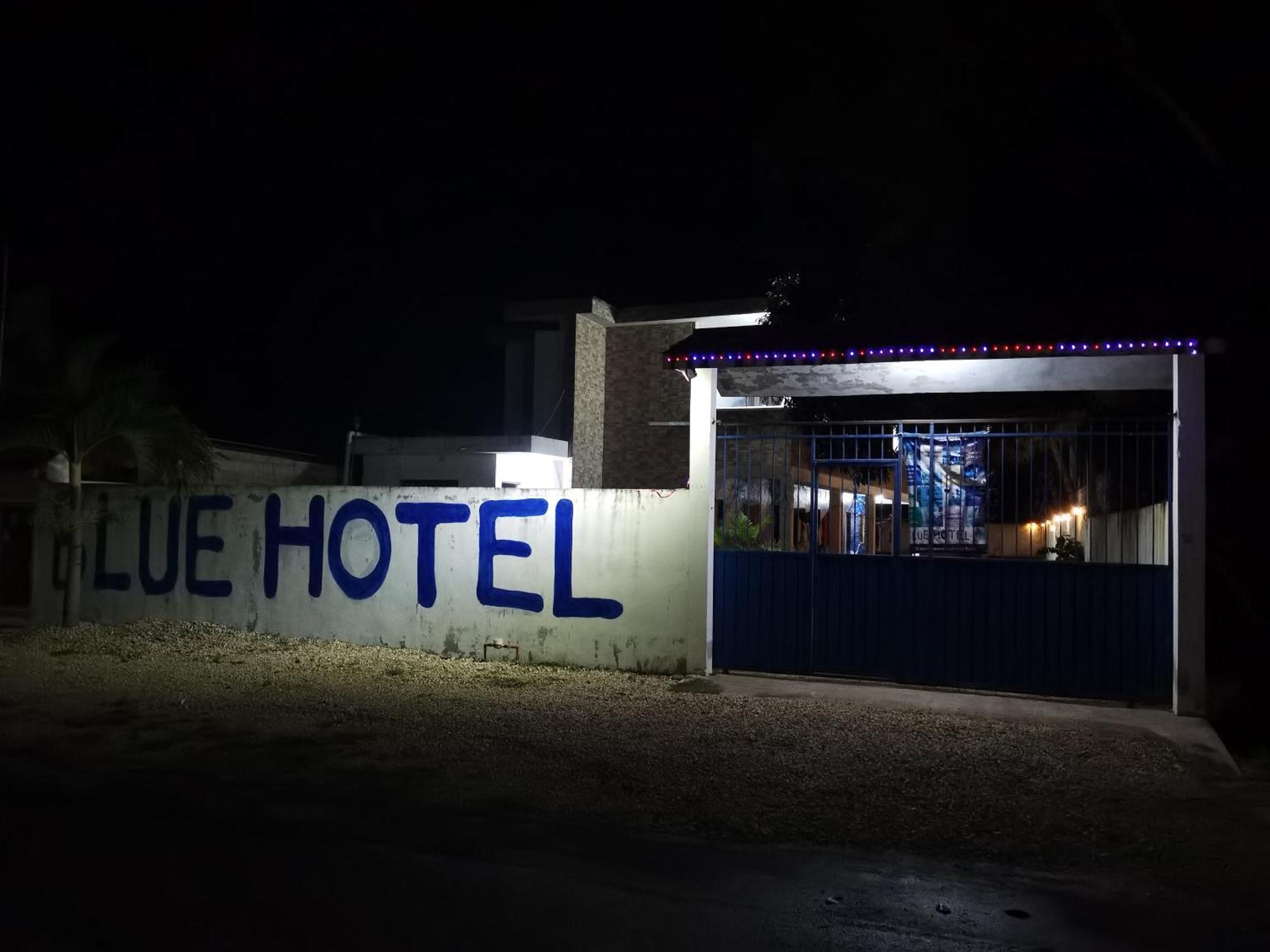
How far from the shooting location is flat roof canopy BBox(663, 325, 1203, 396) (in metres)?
9.70

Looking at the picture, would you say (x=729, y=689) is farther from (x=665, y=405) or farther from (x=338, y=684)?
(x=665, y=405)

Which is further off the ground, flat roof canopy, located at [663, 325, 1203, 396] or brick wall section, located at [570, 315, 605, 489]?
brick wall section, located at [570, 315, 605, 489]

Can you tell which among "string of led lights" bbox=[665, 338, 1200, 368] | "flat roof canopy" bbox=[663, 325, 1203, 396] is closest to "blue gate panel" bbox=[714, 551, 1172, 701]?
"flat roof canopy" bbox=[663, 325, 1203, 396]

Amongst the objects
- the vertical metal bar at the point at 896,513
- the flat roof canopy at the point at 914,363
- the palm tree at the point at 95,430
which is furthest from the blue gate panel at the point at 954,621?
the palm tree at the point at 95,430

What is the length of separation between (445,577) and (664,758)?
526cm

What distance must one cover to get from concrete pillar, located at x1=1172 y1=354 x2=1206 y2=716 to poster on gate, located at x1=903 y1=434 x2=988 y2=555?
1712mm

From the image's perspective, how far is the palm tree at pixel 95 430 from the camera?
13.4m

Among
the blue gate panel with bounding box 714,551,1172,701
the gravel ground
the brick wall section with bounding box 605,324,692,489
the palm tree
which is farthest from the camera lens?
the brick wall section with bounding box 605,324,692,489

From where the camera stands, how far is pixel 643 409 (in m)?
24.3

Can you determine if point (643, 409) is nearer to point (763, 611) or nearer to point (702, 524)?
point (702, 524)

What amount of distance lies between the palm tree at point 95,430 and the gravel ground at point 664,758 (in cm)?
327

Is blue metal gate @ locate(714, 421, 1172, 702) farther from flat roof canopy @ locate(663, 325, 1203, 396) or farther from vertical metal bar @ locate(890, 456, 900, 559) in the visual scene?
flat roof canopy @ locate(663, 325, 1203, 396)

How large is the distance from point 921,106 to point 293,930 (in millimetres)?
11116

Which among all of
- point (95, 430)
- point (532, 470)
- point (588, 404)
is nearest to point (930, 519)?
point (95, 430)
